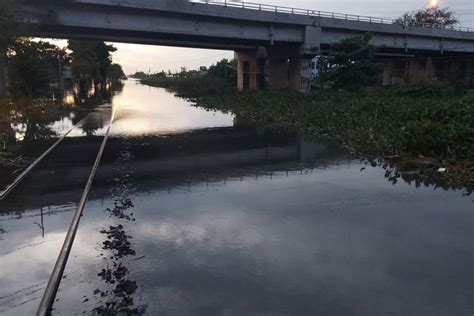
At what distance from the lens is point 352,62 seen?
38281mm

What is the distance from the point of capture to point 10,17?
24328 mm

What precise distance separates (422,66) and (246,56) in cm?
2609

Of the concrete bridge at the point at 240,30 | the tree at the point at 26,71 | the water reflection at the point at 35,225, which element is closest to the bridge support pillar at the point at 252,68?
the concrete bridge at the point at 240,30

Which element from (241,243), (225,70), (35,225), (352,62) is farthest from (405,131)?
(225,70)

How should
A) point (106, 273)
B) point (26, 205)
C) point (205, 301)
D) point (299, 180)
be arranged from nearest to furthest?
point (205, 301) → point (106, 273) → point (26, 205) → point (299, 180)

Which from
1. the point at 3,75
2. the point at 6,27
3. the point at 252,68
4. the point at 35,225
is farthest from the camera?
the point at 252,68

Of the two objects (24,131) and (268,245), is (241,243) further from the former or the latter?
(24,131)

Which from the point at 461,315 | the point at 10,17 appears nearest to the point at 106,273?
the point at 461,315

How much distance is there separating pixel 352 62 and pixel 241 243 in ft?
116

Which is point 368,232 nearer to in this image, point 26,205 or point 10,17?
point 26,205

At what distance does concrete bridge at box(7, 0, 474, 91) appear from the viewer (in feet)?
102

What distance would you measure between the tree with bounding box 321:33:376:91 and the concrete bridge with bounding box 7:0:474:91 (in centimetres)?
358

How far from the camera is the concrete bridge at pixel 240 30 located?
102 feet

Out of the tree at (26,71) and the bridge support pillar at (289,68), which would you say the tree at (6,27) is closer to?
the tree at (26,71)
